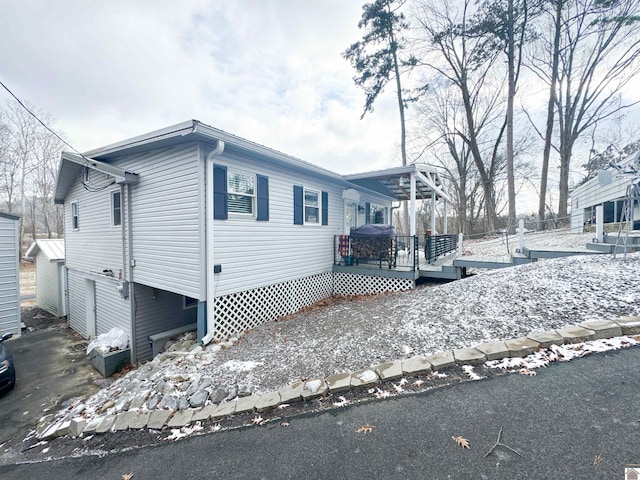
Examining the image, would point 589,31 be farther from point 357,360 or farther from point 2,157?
point 2,157

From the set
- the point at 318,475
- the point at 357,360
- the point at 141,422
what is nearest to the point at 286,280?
the point at 357,360

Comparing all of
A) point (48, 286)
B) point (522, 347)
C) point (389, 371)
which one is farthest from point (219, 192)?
point (48, 286)

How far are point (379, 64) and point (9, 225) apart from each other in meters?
17.3

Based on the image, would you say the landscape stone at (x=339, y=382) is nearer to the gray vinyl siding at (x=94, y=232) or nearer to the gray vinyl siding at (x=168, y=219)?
the gray vinyl siding at (x=168, y=219)

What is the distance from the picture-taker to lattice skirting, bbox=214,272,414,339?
5.86 m

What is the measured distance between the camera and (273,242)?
22.6 feet

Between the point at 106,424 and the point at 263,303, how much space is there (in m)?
3.62

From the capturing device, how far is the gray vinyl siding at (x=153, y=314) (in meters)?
7.36

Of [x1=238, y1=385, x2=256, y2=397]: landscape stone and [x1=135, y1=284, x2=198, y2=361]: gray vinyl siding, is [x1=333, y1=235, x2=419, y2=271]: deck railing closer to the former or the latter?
[x1=135, y1=284, x2=198, y2=361]: gray vinyl siding

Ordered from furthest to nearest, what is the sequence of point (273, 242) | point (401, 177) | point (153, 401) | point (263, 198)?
point (401, 177), point (273, 242), point (263, 198), point (153, 401)

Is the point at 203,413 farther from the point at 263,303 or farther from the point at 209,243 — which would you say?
the point at 263,303

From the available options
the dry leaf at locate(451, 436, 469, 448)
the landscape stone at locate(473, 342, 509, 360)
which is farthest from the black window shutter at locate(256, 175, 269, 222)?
the dry leaf at locate(451, 436, 469, 448)

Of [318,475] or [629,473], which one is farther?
[318,475]

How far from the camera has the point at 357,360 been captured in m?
3.75
